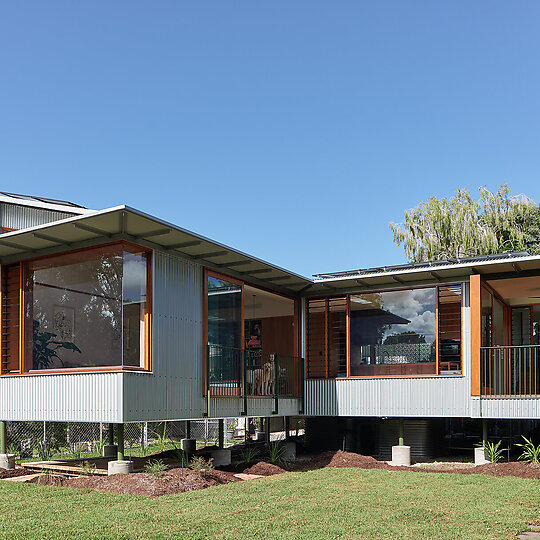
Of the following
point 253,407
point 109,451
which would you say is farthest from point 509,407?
point 109,451

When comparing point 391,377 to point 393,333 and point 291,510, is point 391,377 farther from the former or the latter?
point 291,510

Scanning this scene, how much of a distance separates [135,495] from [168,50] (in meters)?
14.3

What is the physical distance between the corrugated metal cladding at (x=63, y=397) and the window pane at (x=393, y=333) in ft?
19.6

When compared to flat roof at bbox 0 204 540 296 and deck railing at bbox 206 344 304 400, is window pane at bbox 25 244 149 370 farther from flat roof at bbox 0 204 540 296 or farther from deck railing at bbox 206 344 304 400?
deck railing at bbox 206 344 304 400

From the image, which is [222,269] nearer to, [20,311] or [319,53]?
[20,311]

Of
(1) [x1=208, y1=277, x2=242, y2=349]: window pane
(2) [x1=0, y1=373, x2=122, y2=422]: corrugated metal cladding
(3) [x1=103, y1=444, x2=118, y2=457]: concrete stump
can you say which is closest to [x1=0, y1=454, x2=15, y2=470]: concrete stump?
(2) [x1=0, y1=373, x2=122, y2=422]: corrugated metal cladding

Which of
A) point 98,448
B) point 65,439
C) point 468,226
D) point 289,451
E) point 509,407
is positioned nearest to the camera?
point 509,407

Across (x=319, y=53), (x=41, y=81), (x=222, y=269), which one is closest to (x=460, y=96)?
(x=319, y=53)

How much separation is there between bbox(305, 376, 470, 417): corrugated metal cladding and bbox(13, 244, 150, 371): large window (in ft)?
17.2

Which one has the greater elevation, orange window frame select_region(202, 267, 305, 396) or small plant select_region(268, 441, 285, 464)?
orange window frame select_region(202, 267, 305, 396)

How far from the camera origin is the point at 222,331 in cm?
1227

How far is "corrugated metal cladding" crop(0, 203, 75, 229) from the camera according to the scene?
42.5ft

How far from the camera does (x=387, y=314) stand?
14.0 metres

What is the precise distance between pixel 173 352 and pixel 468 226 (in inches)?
958
